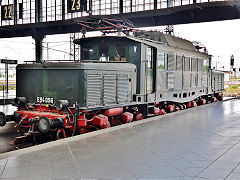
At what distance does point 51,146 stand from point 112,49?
482 cm

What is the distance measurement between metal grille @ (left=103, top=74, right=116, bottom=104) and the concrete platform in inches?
41.5

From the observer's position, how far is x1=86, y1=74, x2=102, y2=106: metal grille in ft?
25.3

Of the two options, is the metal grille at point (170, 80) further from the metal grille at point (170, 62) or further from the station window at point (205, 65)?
the station window at point (205, 65)

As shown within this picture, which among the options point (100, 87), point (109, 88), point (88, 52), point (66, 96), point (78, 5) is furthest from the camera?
point (78, 5)

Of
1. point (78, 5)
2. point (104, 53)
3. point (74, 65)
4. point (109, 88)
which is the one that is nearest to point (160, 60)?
point (104, 53)

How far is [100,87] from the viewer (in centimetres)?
815

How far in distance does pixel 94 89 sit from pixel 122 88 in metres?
1.36

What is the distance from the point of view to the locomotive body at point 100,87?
7.58 m

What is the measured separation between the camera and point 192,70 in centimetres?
1452

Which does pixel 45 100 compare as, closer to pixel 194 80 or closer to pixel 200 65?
pixel 194 80

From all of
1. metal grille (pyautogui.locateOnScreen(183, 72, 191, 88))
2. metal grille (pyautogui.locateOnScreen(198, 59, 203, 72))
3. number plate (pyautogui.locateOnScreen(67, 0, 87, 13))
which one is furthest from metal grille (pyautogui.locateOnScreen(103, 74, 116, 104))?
number plate (pyautogui.locateOnScreen(67, 0, 87, 13))

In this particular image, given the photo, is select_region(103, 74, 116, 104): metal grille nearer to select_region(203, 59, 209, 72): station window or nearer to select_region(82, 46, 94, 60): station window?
select_region(82, 46, 94, 60): station window

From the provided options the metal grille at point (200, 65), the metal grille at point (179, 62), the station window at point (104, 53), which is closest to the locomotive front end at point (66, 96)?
the station window at point (104, 53)

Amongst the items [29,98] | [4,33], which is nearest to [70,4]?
[4,33]
